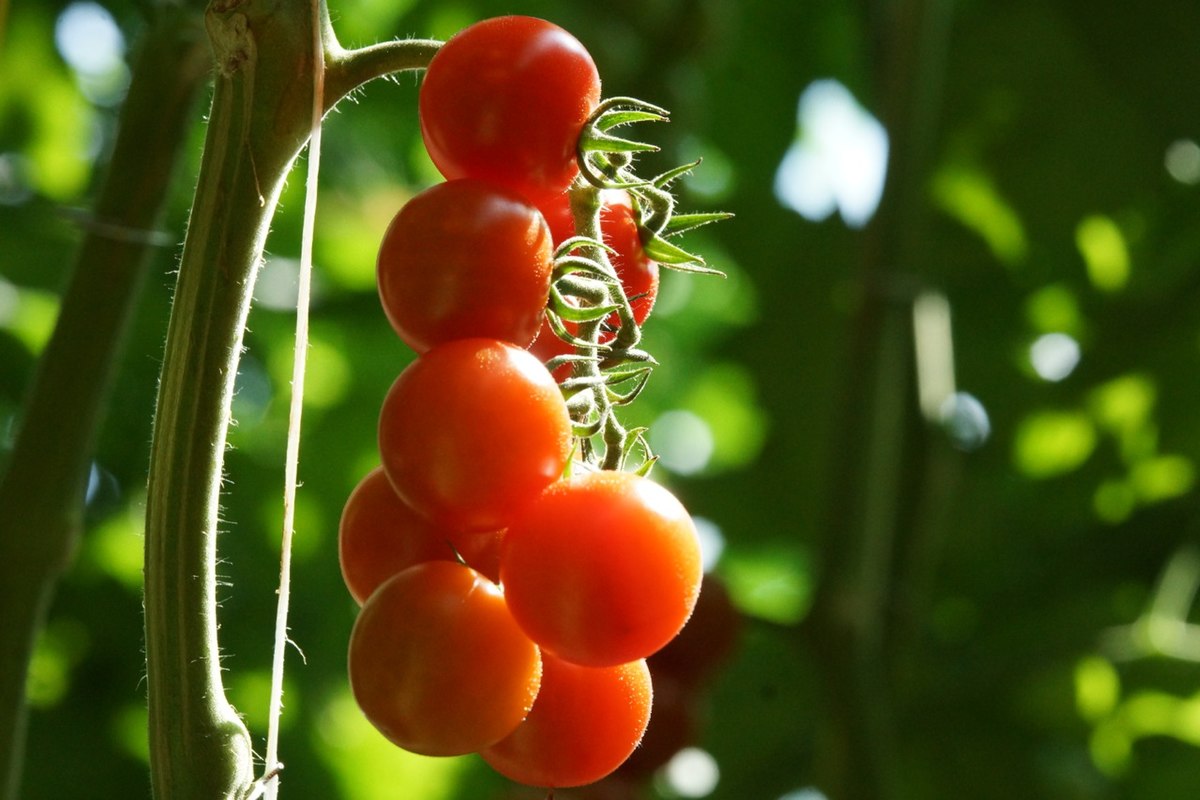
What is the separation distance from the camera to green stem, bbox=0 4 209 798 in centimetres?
59

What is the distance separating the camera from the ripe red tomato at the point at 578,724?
1.36 ft

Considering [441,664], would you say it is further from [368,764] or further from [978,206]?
[978,206]

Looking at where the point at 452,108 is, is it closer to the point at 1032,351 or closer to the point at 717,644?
the point at 717,644

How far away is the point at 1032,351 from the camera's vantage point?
1524 millimetres

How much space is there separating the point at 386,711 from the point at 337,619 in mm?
991

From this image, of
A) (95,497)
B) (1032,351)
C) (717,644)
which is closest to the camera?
(717,644)

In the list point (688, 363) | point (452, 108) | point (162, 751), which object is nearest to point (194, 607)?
point (162, 751)

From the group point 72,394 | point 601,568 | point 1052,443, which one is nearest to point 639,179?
point 601,568

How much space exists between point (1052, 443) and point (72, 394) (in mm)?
1189

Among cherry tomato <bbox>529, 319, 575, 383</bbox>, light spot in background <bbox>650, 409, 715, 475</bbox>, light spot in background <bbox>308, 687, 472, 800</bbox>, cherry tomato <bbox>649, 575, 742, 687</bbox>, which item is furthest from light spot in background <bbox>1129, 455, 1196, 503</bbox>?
cherry tomato <bbox>529, 319, 575, 383</bbox>

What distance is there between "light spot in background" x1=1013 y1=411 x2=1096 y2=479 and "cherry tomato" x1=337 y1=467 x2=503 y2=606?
120 centimetres

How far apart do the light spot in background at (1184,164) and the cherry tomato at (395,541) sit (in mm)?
1260

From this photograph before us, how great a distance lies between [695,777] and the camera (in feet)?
4.48

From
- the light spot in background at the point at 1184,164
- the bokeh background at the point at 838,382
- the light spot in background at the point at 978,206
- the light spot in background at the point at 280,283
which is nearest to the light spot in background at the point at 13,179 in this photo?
the bokeh background at the point at 838,382
